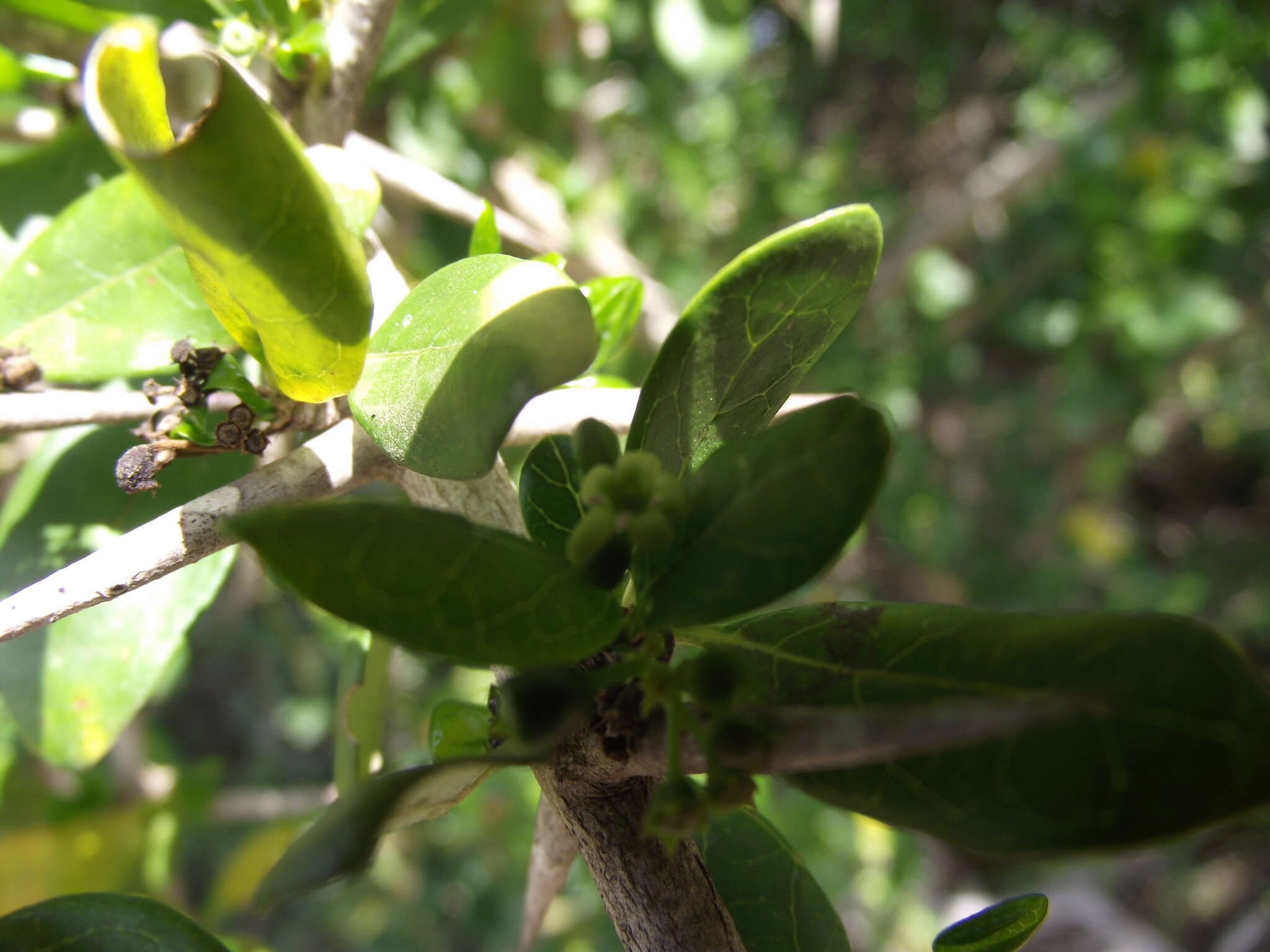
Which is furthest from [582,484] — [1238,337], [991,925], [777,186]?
[1238,337]

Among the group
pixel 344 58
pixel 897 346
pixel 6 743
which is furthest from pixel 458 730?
pixel 897 346

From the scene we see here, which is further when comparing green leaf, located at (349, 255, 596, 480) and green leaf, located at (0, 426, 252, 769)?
green leaf, located at (0, 426, 252, 769)

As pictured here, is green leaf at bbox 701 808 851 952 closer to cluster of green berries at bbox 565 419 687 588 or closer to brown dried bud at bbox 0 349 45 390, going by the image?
cluster of green berries at bbox 565 419 687 588

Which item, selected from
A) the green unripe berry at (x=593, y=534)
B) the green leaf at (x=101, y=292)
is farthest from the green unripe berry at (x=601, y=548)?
the green leaf at (x=101, y=292)

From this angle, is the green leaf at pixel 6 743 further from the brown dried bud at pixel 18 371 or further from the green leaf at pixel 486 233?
the green leaf at pixel 486 233

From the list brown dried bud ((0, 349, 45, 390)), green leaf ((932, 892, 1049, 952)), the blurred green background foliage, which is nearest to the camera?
green leaf ((932, 892, 1049, 952))

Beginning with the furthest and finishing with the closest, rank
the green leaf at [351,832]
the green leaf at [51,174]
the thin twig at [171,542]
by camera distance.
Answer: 1. the green leaf at [51,174]
2. the thin twig at [171,542]
3. the green leaf at [351,832]

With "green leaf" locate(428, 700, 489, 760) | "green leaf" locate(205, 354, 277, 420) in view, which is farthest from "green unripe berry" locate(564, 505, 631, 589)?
"green leaf" locate(205, 354, 277, 420)
